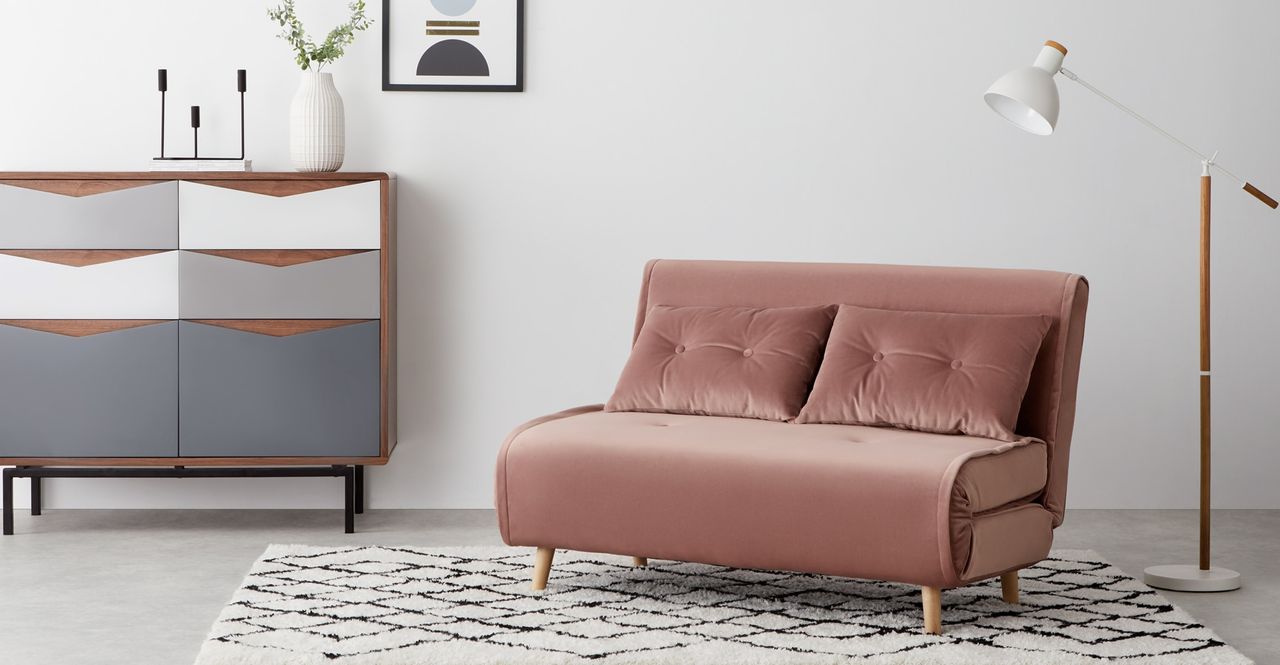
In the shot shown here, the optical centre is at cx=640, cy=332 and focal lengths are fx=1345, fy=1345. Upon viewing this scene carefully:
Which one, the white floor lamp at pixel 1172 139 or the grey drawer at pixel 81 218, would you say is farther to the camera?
the grey drawer at pixel 81 218

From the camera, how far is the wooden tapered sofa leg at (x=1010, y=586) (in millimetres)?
3225

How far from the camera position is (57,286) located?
13.4 ft

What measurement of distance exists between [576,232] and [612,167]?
25 centimetres

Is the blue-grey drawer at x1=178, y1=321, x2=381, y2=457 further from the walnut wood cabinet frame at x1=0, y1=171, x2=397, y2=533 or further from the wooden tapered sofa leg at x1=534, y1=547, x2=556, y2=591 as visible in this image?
the wooden tapered sofa leg at x1=534, y1=547, x2=556, y2=591

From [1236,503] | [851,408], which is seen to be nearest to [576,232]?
[851,408]

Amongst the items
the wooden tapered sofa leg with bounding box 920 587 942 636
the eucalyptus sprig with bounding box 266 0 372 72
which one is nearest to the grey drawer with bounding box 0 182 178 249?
the eucalyptus sprig with bounding box 266 0 372 72

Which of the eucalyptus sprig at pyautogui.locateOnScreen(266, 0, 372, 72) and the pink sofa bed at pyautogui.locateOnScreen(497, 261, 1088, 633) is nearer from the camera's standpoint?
the pink sofa bed at pyautogui.locateOnScreen(497, 261, 1088, 633)

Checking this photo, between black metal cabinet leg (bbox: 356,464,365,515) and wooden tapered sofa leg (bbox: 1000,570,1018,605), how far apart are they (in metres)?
2.19

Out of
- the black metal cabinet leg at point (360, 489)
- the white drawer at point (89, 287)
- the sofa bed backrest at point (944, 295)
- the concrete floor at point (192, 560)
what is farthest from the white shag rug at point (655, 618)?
the white drawer at point (89, 287)

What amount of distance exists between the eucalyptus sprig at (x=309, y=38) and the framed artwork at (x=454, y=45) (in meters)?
0.11

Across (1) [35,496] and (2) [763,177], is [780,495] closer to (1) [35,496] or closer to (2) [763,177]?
(2) [763,177]

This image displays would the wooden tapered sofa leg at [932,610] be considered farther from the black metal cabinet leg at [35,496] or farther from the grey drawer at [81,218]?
the black metal cabinet leg at [35,496]

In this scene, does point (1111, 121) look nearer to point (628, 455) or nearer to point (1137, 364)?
point (1137, 364)

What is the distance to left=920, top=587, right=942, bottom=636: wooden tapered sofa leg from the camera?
2920 mm
